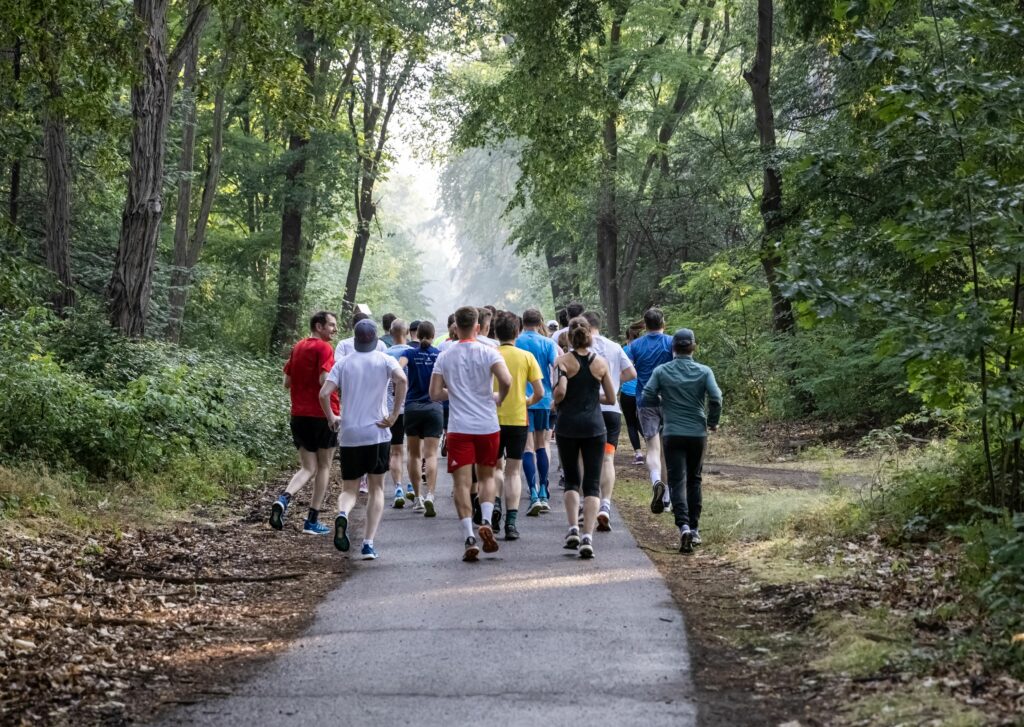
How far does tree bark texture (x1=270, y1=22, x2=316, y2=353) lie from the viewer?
96.0ft

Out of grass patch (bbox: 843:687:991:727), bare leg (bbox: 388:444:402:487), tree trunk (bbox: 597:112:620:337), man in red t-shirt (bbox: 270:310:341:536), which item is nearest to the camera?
grass patch (bbox: 843:687:991:727)

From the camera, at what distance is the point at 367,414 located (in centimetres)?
1028

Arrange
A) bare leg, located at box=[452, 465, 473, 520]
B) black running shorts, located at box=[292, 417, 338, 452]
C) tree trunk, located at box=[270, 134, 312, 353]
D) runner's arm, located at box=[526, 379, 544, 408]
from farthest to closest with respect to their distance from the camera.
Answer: tree trunk, located at box=[270, 134, 312, 353], black running shorts, located at box=[292, 417, 338, 452], runner's arm, located at box=[526, 379, 544, 408], bare leg, located at box=[452, 465, 473, 520]

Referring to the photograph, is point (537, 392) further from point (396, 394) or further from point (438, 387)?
point (396, 394)

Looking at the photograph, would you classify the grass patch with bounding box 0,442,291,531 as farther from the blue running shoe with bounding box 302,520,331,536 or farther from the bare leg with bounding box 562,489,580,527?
the bare leg with bounding box 562,489,580,527

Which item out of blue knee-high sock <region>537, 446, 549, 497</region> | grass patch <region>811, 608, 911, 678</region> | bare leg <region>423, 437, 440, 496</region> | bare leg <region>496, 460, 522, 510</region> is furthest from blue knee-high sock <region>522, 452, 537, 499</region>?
grass patch <region>811, 608, 911, 678</region>

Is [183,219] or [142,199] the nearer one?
[142,199]

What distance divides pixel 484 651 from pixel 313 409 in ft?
17.0

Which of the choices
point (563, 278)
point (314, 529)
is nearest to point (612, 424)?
point (314, 529)

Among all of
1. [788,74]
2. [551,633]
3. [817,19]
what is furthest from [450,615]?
[788,74]

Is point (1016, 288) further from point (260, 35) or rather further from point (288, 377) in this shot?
point (260, 35)

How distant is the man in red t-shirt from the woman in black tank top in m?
2.63

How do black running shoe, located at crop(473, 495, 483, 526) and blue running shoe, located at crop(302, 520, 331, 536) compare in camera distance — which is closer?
black running shoe, located at crop(473, 495, 483, 526)

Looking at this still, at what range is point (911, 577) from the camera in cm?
827
